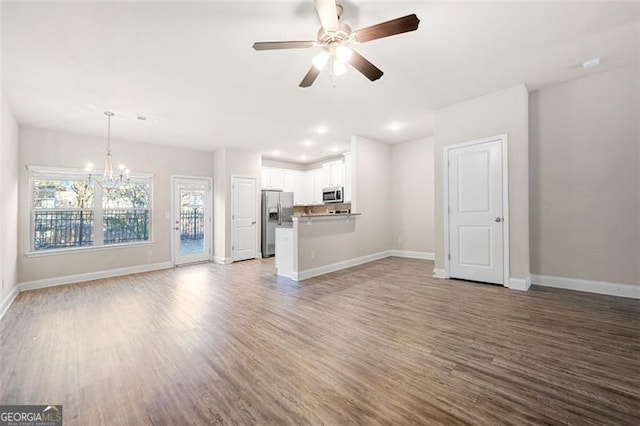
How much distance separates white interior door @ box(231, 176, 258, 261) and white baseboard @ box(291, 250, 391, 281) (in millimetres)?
2526

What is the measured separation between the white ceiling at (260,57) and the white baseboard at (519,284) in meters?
2.73

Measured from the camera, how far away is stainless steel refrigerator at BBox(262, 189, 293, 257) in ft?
23.7

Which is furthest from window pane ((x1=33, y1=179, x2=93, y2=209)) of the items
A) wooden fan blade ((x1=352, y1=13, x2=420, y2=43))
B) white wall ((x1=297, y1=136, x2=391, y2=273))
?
wooden fan blade ((x1=352, y1=13, x2=420, y2=43))

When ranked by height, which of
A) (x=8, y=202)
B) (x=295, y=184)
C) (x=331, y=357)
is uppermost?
(x=295, y=184)

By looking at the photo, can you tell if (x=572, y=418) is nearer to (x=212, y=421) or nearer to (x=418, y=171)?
(x=212, y=421)

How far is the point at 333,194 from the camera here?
279 inches

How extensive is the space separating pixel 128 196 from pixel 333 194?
15.4 ft

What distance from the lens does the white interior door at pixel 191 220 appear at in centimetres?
623

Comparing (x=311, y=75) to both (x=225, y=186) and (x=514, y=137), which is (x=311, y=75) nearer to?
(x=514, y=137)

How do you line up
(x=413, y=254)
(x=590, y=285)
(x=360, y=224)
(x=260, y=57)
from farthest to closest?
1. (x=413, y=254)
2. (x=360, y=224)
3. (x=590, y=285)
4. (x=260, y=57)

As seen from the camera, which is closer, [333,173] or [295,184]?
[333,173]

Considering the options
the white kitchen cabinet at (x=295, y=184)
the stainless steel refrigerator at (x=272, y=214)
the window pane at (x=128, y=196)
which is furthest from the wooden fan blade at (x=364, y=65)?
the white kitchen cabinet at (x=295, y=184)

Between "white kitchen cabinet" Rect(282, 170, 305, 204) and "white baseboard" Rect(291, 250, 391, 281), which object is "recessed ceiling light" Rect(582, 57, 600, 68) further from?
"white kitchen cabinet" Rect(282, 170, 305, 204)

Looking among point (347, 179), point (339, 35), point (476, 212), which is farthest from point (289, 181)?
point (339, 35)
